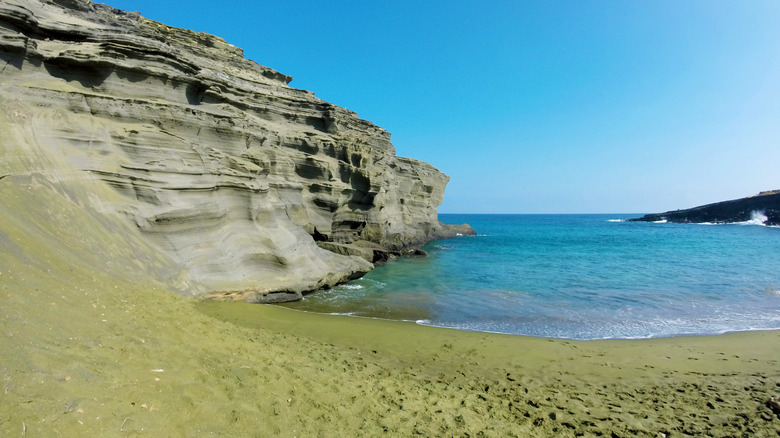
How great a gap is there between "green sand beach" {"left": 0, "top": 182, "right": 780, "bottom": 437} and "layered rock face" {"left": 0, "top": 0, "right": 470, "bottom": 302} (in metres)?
1.34

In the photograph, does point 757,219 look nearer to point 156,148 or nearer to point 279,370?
point 279,370

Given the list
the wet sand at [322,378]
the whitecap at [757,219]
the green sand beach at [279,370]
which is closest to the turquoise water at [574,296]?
the green sand beach at [279,370]

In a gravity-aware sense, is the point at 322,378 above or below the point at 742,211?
below

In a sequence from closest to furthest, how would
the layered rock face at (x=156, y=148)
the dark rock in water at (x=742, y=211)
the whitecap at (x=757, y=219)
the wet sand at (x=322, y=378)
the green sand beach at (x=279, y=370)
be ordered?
1. the wet sand at (x=322, y=378)
2. the green sand beach at (x=279, y=370)
3. the layered rock face at (x=156, y=148)
4. the dark rock in water at (x=742, y=211)
5. the whitecap at (x=757, y=219)

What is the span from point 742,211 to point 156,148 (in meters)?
107

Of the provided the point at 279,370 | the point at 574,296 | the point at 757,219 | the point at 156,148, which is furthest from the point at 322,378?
the point at 757,219

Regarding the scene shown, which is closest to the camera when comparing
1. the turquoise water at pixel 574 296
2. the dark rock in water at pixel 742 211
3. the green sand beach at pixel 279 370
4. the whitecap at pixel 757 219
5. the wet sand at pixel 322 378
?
the wet sand at pixel 322 378

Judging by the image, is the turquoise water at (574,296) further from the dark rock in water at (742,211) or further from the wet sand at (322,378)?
the dark rock in water at (742,211)

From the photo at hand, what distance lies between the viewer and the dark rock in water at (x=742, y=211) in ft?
255

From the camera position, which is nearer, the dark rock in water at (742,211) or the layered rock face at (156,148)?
the layered rock face at (156,148)

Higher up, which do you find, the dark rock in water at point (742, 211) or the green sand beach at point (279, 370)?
the dark rock in water at point (742, 211)

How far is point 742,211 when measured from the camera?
82.0 metres

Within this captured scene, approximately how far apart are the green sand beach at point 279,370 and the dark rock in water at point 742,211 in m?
93.5

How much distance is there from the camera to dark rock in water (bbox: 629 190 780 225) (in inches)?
3059
